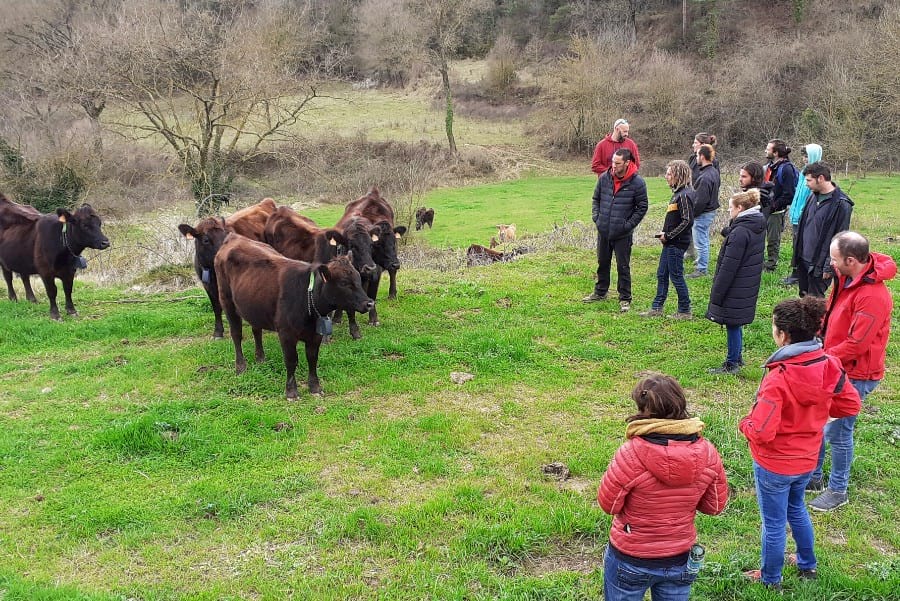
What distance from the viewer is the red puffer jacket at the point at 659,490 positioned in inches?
129

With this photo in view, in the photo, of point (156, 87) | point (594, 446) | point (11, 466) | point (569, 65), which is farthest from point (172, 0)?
point (594, 446)

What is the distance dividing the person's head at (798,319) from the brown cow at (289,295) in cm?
432

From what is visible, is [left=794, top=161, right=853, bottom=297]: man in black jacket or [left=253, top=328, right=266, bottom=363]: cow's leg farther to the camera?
[left=253, top=328, right=266, bottom=363]: cow's leg

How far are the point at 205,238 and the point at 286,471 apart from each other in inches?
187

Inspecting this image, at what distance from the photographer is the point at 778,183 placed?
438 inches

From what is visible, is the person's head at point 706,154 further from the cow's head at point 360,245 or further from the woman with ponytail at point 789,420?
the woman with ponytail at point 789,420

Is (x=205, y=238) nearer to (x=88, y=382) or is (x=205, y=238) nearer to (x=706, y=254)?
(x=88, y=382)

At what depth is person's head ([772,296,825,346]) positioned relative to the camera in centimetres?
395

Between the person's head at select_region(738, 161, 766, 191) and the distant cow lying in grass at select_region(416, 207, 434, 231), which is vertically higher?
the person's head at select_region(738, 161, 766, 191)

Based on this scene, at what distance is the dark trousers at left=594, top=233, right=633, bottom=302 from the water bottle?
22.3 feet

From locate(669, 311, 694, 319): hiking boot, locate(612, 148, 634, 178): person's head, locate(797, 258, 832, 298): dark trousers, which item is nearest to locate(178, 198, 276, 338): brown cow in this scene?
locate(612, 148, 634, 178): person's head

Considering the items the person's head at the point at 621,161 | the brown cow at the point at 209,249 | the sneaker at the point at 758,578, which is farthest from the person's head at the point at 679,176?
the brown cow at the point at 209,249

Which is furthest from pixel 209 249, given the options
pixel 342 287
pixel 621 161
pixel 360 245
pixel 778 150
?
pixel 778 150

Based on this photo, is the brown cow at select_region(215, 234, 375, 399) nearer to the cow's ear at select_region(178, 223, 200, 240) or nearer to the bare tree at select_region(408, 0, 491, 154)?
the cow's ear at select_region(178, 223, 200, 240)
